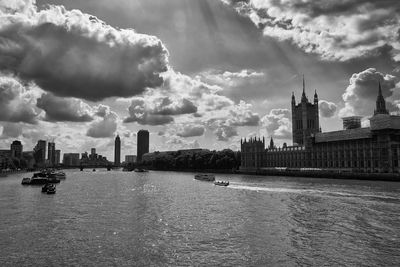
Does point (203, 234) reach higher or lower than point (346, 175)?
lower

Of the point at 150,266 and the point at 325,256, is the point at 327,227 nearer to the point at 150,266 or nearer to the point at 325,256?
the point at 325,256

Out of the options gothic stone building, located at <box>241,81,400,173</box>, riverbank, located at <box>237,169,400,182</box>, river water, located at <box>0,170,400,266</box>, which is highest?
gothic stone building, located at <box>241,81,400,173</box>

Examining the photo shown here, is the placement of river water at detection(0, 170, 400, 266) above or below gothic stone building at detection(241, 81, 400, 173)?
below

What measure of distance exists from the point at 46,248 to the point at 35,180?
90.5 meters

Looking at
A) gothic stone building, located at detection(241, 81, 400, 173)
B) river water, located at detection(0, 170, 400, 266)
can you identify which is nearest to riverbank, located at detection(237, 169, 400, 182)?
gothic stone building, located at detection(241, 81, 400, 173)

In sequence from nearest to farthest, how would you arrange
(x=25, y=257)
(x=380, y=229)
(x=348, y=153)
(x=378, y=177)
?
(x=25, y=257) < (x=380, y=229) < (x=378, y=177) < (x=348, y=153)

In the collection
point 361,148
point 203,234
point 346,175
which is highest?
point 361,148

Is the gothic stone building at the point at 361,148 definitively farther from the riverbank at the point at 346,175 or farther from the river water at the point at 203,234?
the river water at the point at 203,234

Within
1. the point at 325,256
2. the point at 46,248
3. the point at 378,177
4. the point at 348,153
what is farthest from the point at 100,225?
the point at 348,153

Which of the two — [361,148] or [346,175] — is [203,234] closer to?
[346,175]

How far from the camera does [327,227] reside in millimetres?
41469

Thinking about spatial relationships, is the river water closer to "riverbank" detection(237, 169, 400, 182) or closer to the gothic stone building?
"riverbank" detection(237, 169, 400, 182)

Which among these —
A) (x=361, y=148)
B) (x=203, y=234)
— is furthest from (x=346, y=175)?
(x=203, y=234)

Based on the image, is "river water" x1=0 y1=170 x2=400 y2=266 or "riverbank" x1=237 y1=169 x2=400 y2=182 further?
"riverbank" x1=237 y1=169 x2=400 y2=182
